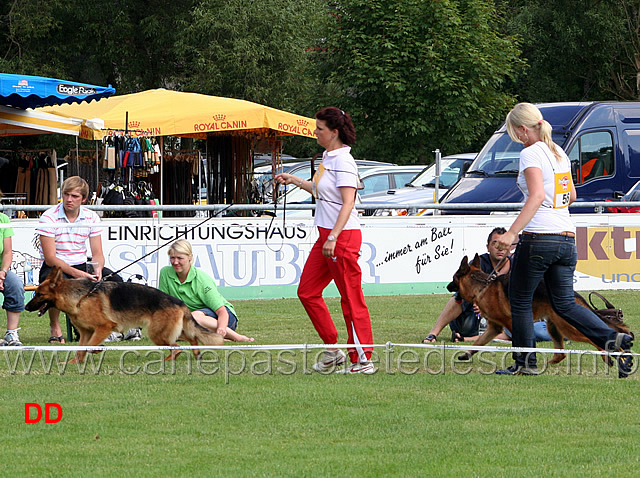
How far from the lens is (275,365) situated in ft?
25.2

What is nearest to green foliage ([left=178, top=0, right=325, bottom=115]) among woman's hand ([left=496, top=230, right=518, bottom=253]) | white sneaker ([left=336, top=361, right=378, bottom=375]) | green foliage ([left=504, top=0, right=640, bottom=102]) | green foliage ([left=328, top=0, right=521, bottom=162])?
green foliage ([left=328, top=0, right=521, bottom=162])

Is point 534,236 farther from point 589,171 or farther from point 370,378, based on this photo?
point 589,171

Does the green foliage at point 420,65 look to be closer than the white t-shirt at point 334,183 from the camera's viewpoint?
No

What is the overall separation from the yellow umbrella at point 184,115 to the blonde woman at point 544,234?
12699 millimetres

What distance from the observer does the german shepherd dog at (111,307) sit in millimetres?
7918

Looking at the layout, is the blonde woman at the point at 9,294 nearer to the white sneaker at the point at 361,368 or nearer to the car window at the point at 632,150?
the white sneaker at the point at 361,368

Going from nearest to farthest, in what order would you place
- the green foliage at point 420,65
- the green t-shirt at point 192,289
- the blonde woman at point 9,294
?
the green t-shirt at point 192,289, the blonde woman at point 9,294, the green foliage at point 420,65

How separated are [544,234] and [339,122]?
166cm

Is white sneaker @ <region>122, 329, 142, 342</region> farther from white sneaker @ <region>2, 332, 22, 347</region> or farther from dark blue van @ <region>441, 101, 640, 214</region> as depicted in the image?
dark blue van @ <region>441, 101, 640, 214</region>

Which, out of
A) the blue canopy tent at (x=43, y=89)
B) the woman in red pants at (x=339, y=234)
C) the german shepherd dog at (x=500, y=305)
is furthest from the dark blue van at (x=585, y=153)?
the woman in red pants at (x=339, y=234)

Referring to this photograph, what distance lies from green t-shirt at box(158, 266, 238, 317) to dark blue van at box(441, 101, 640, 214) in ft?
32.2

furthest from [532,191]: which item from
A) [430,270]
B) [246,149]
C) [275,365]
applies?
[246,149]

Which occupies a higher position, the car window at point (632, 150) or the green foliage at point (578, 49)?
the green foliage at point (578, 49)

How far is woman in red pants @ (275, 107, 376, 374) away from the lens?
6992 millimetres
